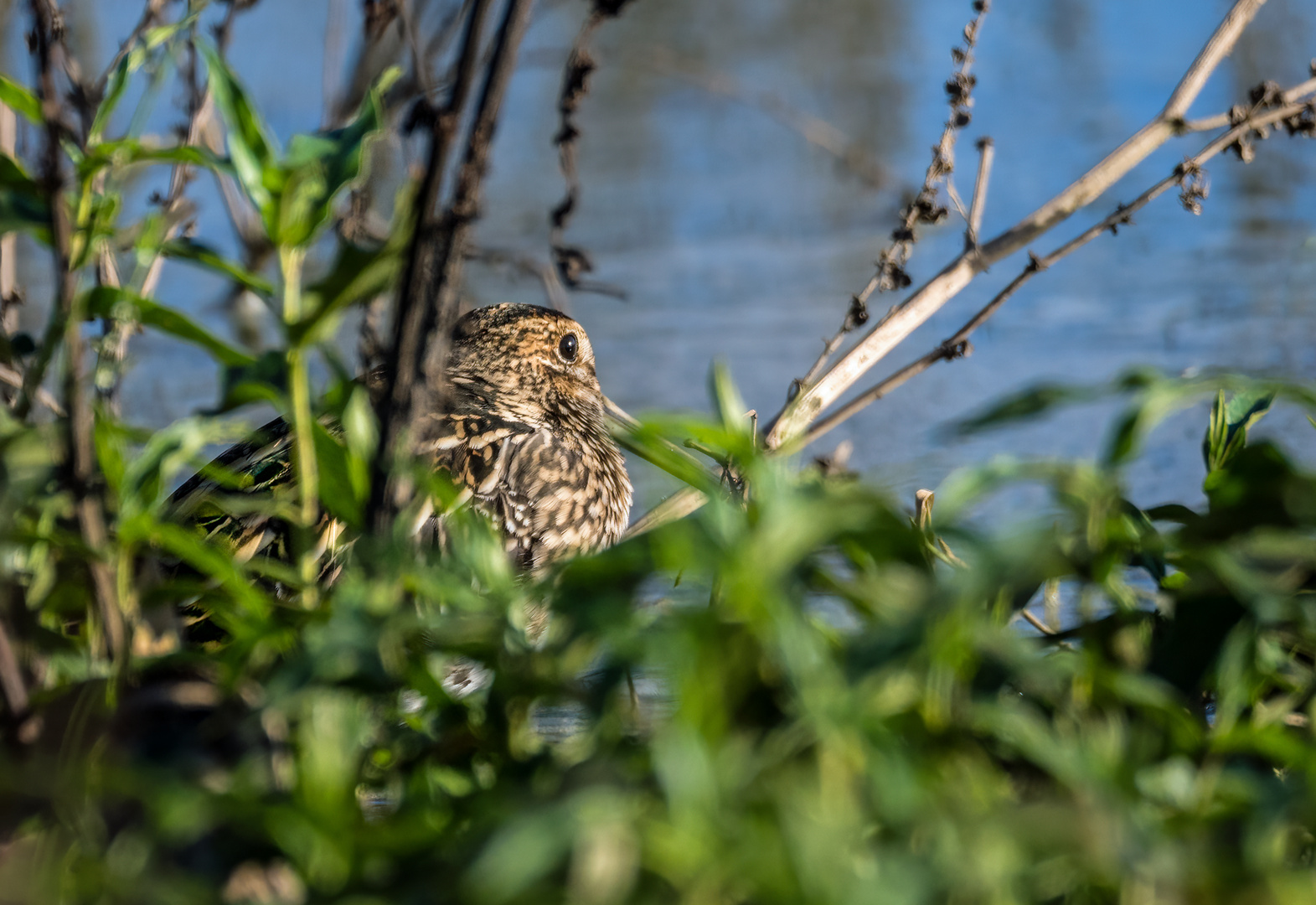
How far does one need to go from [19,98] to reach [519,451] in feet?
5.46

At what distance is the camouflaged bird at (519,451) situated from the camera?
2.20m

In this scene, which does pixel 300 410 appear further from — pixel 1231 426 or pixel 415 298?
pixel 1231 426

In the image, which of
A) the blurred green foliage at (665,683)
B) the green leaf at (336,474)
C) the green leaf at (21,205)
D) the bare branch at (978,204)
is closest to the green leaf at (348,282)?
the blurred green foliage at (665,683)

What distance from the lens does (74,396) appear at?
3.31ft

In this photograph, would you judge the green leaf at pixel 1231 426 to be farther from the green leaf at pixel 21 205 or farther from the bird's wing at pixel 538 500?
the bird's wing at pixel 538 500

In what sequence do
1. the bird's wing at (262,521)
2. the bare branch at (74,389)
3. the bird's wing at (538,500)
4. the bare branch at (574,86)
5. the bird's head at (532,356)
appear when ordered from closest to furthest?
1. the bare branch at (74,389)
2. the bare branch at (574,86)
3. the bird's wing at (262,521)
4. the bird's wing at (538,500)
5. the bird's head at (532,356)

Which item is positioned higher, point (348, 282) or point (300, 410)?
point (348, 282)

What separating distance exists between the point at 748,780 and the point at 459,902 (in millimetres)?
183

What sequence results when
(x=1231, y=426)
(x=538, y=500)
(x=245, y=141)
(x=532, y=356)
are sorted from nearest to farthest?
1. (x=245, y=141)
2. (x=1231, y=426)
3. (x=538, y=500)
4. (x=532, y=356)

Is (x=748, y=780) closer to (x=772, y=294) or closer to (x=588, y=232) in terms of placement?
(x=772, y=294)

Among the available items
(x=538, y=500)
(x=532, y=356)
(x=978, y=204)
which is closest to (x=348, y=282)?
(x=978, y=204)

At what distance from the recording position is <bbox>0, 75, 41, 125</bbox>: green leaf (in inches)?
47.5

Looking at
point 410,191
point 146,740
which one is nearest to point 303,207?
point 410,191

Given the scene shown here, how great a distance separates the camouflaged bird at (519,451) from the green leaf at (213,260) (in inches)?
31.4
